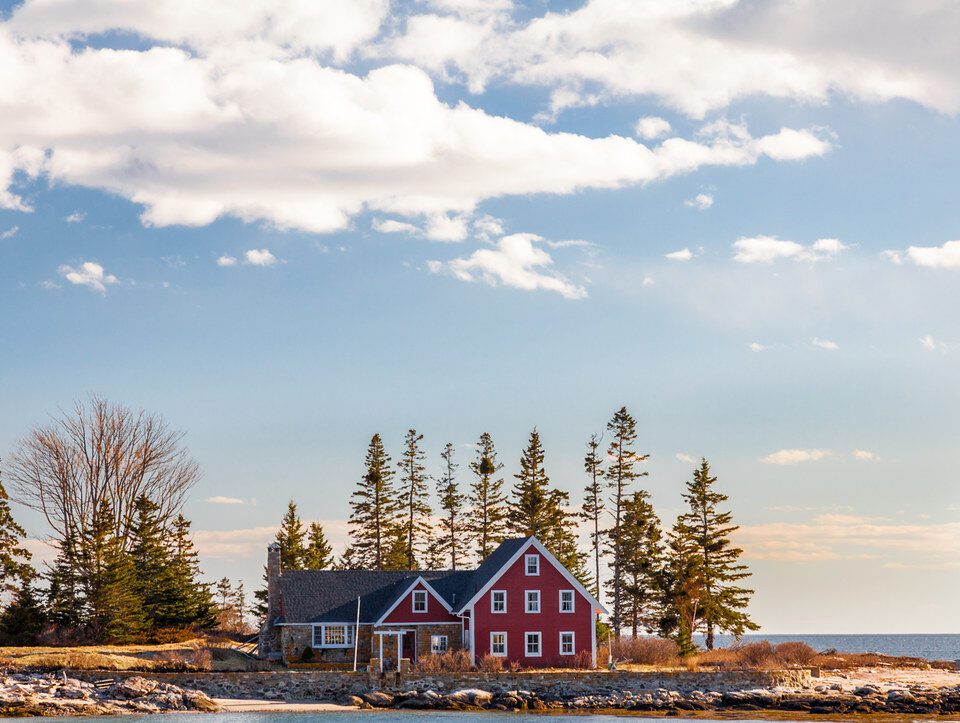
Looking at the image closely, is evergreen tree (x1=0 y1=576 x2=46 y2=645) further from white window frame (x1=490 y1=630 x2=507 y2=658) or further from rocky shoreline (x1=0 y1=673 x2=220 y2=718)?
white window frame (x1=490 y1=630 x2=507 y2=658)

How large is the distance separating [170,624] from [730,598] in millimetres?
32819

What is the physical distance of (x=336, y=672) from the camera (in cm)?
5209

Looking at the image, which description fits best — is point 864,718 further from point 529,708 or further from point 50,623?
point 50,623

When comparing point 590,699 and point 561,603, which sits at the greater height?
point 561,603

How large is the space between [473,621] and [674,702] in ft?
38.6

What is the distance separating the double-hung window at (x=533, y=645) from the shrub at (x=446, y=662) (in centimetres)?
323

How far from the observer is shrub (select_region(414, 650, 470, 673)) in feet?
180

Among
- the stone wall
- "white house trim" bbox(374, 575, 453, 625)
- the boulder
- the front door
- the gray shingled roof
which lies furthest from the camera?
the gray shingled roof

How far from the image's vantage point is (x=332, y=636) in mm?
59094

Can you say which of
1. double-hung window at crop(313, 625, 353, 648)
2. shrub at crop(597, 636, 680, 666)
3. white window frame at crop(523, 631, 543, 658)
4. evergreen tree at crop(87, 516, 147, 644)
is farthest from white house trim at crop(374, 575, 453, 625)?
evergreen tree at crop(87, 516, 147, 644)

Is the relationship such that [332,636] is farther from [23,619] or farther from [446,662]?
[23,619]

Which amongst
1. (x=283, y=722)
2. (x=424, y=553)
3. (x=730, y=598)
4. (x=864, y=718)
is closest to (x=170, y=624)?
(x=424, y=553)

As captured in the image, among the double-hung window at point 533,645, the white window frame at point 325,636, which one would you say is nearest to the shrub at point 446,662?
the double-hung window at point 533,645

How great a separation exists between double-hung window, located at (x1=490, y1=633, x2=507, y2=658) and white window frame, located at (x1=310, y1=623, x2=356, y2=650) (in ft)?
23.7
